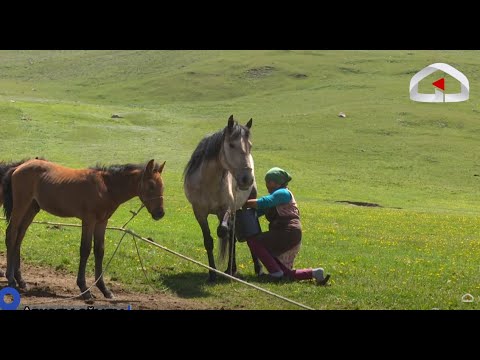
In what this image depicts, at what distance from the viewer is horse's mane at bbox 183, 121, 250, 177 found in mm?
12523

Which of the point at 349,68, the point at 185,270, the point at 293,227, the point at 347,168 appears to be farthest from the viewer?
the point at 349,68

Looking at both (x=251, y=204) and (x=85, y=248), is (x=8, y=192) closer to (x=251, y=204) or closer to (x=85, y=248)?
(x=85, y=248)

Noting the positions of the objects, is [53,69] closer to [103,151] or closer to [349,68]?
[349,68]

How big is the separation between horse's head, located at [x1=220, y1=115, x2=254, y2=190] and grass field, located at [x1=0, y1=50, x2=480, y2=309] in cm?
A: 199

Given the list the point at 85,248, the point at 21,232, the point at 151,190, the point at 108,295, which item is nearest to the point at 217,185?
the point at 151,190

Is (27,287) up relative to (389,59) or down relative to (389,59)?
down

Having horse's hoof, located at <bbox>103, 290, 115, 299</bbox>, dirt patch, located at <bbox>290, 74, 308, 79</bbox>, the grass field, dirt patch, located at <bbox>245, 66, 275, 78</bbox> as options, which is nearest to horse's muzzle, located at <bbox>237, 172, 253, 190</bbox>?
the grass field

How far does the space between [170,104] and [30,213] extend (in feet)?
237

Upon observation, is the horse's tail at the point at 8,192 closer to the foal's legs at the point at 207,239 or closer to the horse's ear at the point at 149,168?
the horse's ear at the point at 149,168

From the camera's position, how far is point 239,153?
12414 millimetres

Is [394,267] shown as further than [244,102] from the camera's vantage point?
No

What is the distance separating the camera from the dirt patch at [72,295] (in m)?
11.0

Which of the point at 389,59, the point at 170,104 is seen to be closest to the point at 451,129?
the point at 170,104

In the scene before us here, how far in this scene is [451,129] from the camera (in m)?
68.1
